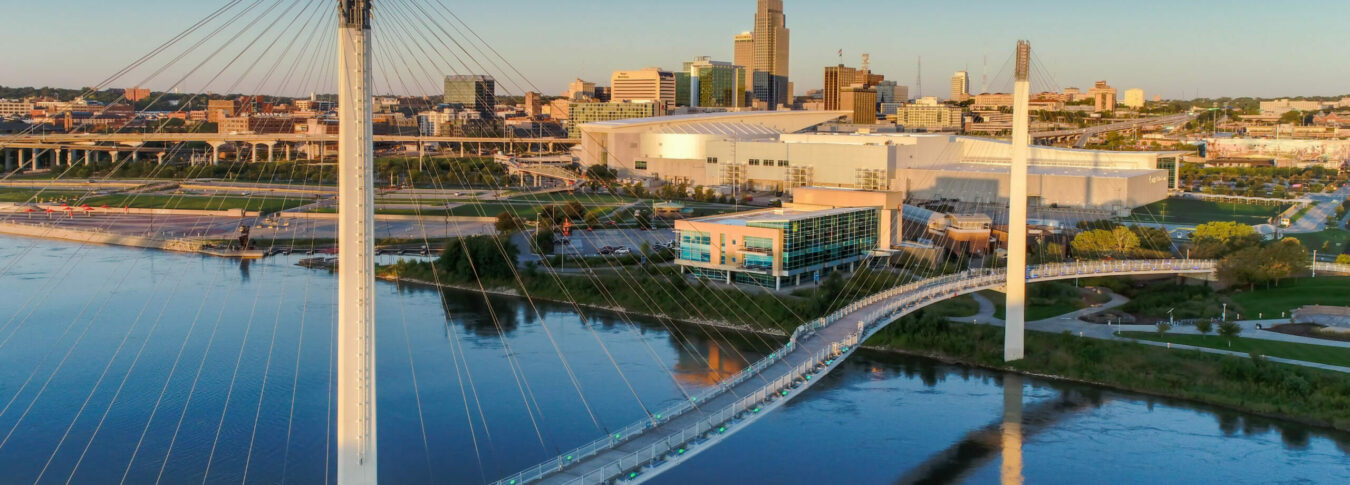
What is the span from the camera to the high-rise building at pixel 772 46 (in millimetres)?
59938

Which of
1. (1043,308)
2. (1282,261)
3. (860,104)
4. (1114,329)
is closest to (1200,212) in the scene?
(1282,261)

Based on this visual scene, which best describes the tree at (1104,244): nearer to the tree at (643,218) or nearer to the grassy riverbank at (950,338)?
the grassy riverbank at (950,338)

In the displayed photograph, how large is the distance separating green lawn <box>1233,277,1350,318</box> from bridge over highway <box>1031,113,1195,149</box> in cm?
2516

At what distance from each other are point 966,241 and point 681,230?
3673 mm

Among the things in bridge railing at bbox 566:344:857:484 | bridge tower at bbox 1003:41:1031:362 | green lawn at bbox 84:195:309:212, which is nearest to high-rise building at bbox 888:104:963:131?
green lawn at bbox 84:195:309:212

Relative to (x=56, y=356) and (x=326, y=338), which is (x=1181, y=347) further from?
(x=56, y=356)

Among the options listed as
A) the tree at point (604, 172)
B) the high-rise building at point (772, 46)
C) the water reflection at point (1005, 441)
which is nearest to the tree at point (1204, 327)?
the water reflection at point (1005, 441)

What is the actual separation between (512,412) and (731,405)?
2.20 m

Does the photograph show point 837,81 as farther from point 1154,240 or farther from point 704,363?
point 704,363

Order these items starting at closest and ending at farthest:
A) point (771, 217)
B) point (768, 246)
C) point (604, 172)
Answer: point (768, 246)
point (771, 217)
point (604, 172)

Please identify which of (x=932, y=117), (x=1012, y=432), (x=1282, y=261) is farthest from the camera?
(x=932, y=117)

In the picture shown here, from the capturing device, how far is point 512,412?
7.99 metres

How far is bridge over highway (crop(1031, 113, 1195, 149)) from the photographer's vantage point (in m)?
38.8

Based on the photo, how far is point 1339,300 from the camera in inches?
437
